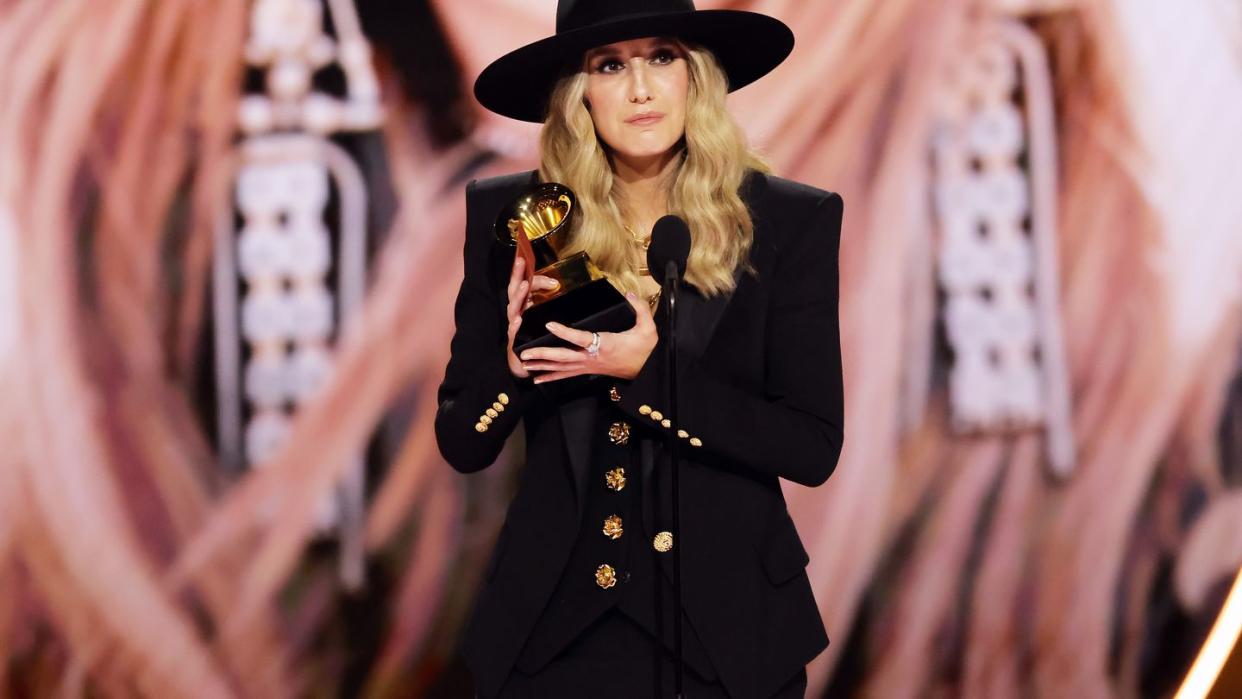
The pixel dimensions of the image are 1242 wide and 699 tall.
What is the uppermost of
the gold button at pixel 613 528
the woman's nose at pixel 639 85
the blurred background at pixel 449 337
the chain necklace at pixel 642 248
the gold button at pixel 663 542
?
the woman's nose at pixel 639 85

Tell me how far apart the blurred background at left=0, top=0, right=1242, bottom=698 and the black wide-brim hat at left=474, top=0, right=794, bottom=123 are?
1360 millimetres

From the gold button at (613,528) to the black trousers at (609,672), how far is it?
→ 0.10 meters

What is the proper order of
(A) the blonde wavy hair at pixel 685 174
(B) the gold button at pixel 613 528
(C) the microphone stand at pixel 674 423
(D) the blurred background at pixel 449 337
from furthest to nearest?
(D) the blurred background at pixel 449 337
(A) the blonde wavy hair at pixel 685 174
(B) the gold button at pixel 613 528
(C) the microphone stand at pixel 674 423

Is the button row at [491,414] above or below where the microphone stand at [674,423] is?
below

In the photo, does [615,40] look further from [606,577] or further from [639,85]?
[606,577]

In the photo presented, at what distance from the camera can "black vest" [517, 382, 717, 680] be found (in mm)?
1702

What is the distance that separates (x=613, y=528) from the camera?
1.72 metres

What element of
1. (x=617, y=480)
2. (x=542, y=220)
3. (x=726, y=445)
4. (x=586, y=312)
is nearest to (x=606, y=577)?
(x=617, y=480)

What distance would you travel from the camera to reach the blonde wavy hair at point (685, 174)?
1845mm

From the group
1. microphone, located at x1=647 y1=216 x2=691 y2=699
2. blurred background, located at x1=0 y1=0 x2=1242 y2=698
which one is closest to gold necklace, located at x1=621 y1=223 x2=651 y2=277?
microphone, located at x1=647 y1=216 x2=691 y2=699

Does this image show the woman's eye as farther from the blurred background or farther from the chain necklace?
the blurred background

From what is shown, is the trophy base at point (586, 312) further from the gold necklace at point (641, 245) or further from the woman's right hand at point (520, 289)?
the gold necklace at point (641, 245)

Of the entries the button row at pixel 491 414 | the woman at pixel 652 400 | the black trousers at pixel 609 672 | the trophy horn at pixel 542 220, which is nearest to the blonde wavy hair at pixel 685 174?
the woman at pixel 652 400

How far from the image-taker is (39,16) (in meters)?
3.52
